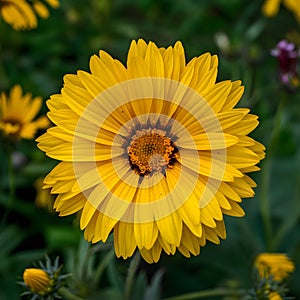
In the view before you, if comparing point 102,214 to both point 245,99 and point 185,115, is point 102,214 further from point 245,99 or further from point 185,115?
point 245,99

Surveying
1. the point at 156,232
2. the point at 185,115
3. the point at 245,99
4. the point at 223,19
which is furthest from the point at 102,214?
the point at 223,19

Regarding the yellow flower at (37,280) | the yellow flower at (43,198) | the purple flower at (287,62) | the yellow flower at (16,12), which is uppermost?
the yellow flower at (16,12)

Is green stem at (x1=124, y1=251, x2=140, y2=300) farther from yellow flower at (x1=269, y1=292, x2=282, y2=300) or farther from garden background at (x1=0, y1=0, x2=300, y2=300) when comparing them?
yellow flower at (x1=269, y1=292, x2=282, y2=300)

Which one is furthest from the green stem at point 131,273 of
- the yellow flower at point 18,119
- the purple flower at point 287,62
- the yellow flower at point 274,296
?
the purple flower at point 287,62

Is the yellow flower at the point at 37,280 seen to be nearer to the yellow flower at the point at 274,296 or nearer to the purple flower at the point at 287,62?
the yellow flower at the point at 274,296

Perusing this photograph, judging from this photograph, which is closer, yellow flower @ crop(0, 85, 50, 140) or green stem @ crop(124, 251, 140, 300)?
green stem @ crop(124, 251, 140, 300)

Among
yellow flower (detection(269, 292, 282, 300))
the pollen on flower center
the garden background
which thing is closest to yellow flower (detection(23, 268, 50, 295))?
the garden background
